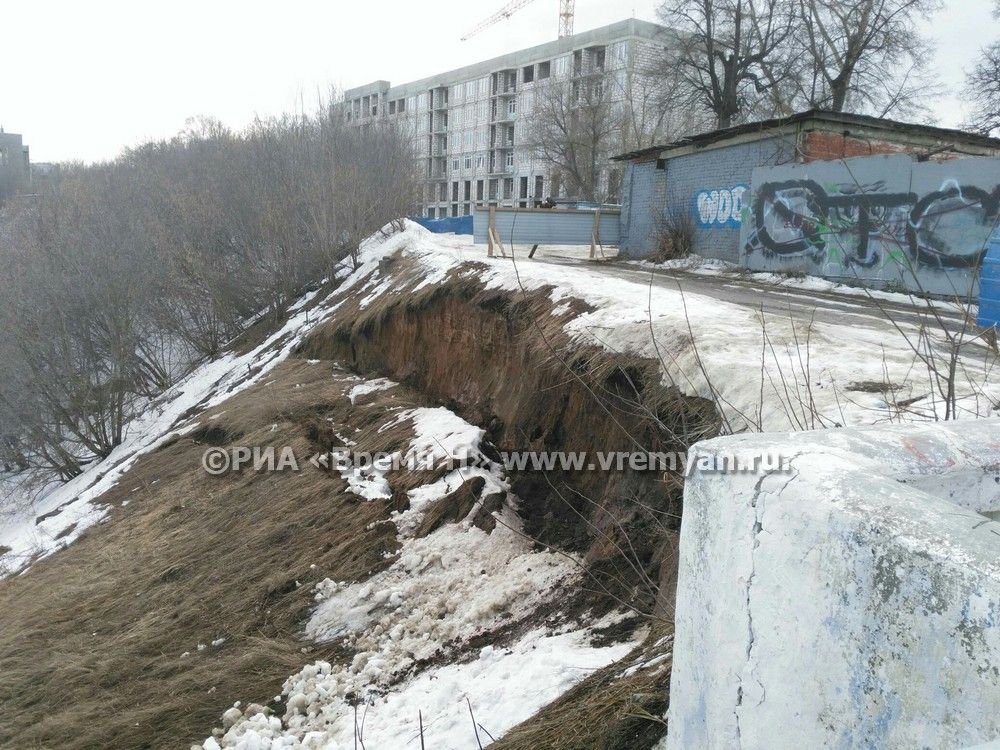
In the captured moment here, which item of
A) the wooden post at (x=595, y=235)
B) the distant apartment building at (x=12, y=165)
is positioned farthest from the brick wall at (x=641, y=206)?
the distant apartment building at (x=12, y=165)

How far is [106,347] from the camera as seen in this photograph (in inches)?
777

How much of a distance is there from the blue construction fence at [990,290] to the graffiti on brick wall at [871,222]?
1751 millimetres

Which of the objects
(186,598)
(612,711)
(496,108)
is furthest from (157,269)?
(496,108)

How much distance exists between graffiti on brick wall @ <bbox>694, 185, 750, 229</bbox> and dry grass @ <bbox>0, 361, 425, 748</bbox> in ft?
31.9

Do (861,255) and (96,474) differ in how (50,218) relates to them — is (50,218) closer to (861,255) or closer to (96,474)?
(96,474)

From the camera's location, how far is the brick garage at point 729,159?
15242 mm

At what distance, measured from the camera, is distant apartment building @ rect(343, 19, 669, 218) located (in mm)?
50188

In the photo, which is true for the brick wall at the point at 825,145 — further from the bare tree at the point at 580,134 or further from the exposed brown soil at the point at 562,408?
the bare tree at the point at 580,134

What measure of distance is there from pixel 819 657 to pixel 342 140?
2774 centimetres

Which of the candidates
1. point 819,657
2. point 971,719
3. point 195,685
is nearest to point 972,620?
point 971,719

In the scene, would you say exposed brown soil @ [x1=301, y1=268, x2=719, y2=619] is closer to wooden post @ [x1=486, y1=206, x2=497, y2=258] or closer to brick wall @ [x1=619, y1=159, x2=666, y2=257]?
wooden post @ [x1=486, y1=206, x2=497, y2=258]

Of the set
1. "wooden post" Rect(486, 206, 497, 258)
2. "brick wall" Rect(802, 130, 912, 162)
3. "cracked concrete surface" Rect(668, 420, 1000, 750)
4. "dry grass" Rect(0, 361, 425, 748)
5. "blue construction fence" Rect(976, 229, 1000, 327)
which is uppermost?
"brick wall" Rect(802, 130, 912, 162)

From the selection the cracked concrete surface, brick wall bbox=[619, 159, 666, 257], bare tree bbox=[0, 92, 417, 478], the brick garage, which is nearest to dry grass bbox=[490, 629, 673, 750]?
the cracked concrete surface

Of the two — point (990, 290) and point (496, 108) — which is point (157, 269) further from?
point (496, 108)
